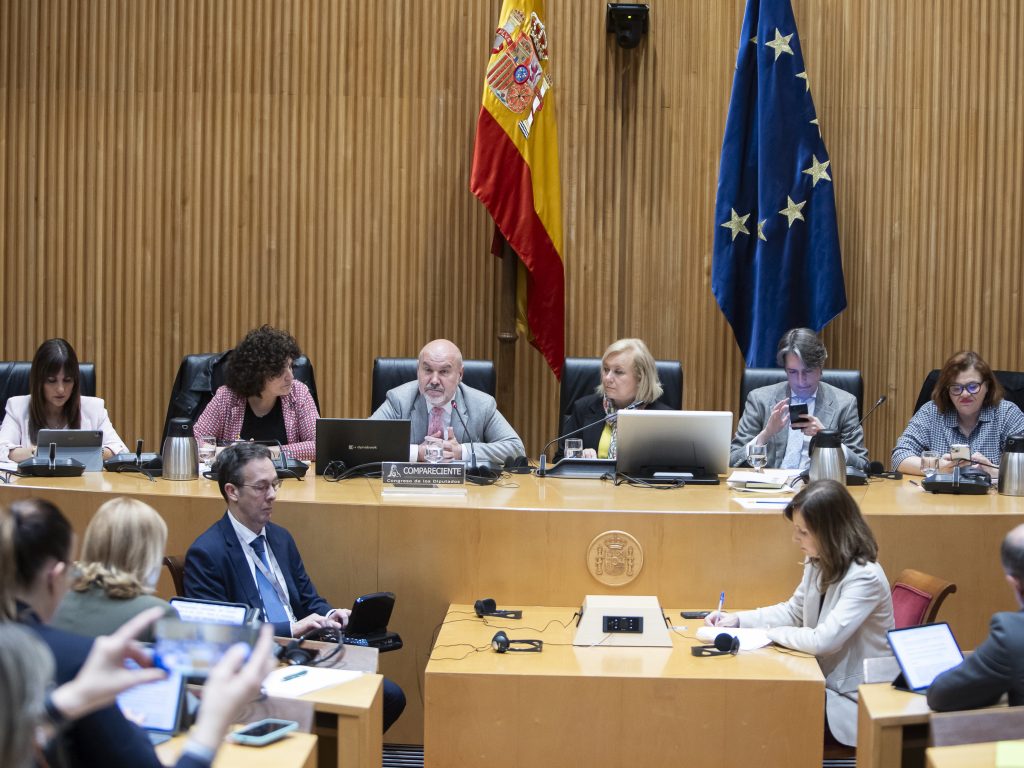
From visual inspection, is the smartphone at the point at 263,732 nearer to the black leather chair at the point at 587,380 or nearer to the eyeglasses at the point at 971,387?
the black leather chair at the point at 587,380

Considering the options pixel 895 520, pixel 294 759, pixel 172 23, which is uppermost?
A: pixel 172 23

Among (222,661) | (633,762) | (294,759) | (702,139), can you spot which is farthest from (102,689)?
(702,139)

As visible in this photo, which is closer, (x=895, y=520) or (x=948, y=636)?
(x=948, y=636)

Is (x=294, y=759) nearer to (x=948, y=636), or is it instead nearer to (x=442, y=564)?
(x=442, y=564)

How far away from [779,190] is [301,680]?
4.05 metres

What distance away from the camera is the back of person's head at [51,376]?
16.0ft

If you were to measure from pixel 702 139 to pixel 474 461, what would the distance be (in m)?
2.60

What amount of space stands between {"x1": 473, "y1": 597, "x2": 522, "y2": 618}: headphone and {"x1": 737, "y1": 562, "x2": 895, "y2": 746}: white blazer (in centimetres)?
82

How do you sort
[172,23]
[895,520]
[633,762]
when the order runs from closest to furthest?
[633,762]
[895,520]
[172,23]

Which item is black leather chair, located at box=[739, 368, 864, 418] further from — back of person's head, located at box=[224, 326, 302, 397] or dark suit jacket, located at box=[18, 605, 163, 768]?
dark suit jacket, located at box=[18, 605, 163, 768]

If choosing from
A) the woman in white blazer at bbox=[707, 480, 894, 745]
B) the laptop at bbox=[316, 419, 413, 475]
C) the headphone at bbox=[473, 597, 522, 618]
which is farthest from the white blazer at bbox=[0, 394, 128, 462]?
the woman in white blazer at bbox=[707, 480, 894, 745]

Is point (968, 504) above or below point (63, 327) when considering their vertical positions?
below

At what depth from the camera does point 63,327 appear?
6.40m

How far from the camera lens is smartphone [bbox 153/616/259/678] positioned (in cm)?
192
